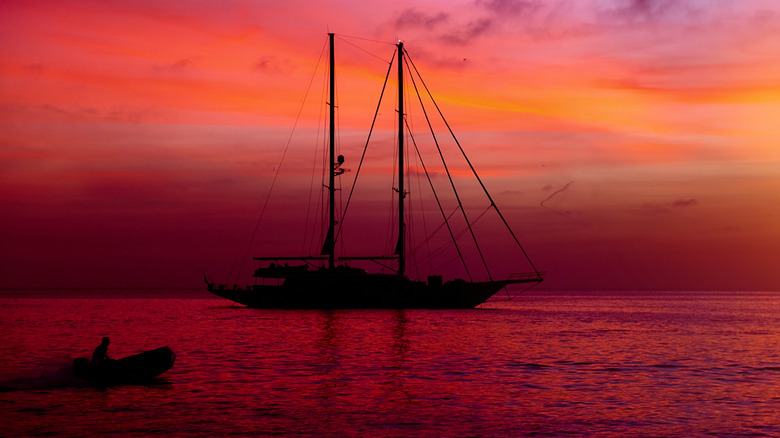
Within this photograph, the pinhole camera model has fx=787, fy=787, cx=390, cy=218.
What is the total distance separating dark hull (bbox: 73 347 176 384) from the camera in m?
33.0

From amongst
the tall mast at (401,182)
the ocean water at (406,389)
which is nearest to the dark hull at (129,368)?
the ocean water at (406,389)

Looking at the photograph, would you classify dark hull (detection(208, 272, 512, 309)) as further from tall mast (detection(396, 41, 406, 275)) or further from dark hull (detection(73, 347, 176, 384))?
dark hull (detection(73, 347, 176, 384))

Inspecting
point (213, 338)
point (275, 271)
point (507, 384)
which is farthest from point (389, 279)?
point (507, 384)

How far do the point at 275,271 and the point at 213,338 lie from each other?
2631 cm

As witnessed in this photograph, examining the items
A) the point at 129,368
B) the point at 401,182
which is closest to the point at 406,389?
the point at 129,368

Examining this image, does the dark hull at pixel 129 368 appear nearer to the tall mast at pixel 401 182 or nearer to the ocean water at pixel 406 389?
the ocean water at pixel 406 389

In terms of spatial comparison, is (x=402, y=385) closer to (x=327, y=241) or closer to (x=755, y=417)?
(x=755, y=417)

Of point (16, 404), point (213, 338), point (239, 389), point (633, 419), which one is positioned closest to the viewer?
point (633, 419)

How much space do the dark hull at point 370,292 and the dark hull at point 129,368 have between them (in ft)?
165

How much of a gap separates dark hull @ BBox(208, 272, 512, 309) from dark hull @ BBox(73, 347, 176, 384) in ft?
165

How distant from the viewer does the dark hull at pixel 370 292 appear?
276 feet

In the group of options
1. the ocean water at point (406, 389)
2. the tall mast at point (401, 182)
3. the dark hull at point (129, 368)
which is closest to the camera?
the ocean water at point (406, 389)

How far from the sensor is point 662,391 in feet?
108

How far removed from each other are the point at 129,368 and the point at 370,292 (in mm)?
52072
